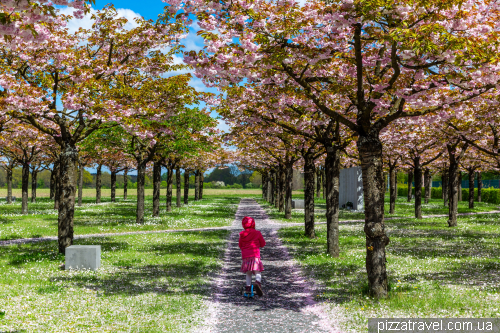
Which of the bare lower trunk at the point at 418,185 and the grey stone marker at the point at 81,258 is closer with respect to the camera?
the grey stone marker at the point at 81,258

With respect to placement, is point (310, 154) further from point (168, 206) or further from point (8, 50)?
point (168, 206)

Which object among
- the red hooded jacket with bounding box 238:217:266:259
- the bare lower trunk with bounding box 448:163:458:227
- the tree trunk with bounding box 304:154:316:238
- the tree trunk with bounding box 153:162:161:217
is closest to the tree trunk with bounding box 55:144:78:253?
the red hooded jacket with bounding box 238:217:266:259

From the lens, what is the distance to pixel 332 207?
46.6 feet

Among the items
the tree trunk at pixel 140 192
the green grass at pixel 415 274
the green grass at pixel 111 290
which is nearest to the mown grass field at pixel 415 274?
the green grass at pixel 415 274

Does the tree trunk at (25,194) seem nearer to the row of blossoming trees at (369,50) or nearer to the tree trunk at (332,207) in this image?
the row of blossoming trees at (369,50)

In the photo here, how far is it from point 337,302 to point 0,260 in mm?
11672

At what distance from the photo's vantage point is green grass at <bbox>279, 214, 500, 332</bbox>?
7.71m

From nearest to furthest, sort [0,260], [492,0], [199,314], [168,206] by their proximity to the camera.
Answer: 1. [199,314]
2. [492,0]
3. [0,260]
4. [168,206]

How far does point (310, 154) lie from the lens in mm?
20109

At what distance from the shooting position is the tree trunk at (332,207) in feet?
45.9

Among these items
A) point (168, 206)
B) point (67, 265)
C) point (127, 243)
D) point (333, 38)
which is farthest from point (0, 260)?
point (168, 206)

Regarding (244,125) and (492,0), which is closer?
(492,0)

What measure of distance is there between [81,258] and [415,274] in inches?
403

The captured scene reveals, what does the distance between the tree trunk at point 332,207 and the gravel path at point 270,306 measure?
1.87m
